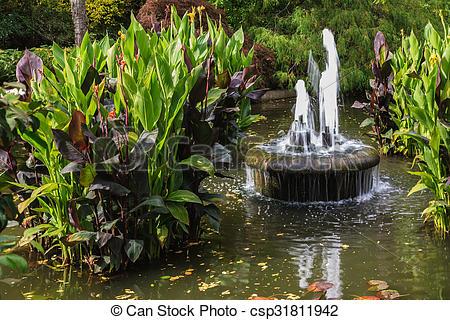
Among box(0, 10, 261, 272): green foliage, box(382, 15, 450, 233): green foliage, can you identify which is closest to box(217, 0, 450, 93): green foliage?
box(382, 15, 450, 233): green foliage

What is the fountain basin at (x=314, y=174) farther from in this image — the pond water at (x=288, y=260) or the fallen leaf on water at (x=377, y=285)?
the fallen leaf on water at (x=377, y=285)

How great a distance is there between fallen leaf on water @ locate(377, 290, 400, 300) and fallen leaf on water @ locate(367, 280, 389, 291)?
0.05m

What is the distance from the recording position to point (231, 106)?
645 centimetres

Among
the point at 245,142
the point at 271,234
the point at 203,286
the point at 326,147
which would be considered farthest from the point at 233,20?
the point at 203,286

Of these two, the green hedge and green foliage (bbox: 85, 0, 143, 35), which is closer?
the green hedge

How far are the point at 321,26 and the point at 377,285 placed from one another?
11.0 metres

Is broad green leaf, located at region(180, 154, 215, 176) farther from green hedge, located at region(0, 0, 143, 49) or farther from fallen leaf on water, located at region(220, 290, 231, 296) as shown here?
green hedge, located at region(0, 0, 143, 49)

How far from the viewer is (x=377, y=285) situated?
14.3ft

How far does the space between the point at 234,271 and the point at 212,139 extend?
1017 millimetres

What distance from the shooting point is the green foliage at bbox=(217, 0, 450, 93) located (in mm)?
14156

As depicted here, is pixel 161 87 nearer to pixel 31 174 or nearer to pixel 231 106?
pixel 31 174

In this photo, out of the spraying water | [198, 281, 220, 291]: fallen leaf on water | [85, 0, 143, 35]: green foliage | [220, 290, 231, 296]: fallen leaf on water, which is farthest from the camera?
[85, 0, 143, 35]: green foliage

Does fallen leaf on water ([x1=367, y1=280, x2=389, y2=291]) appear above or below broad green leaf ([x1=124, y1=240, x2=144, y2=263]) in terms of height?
below

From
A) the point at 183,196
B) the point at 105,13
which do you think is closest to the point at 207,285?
the point at 183,196
